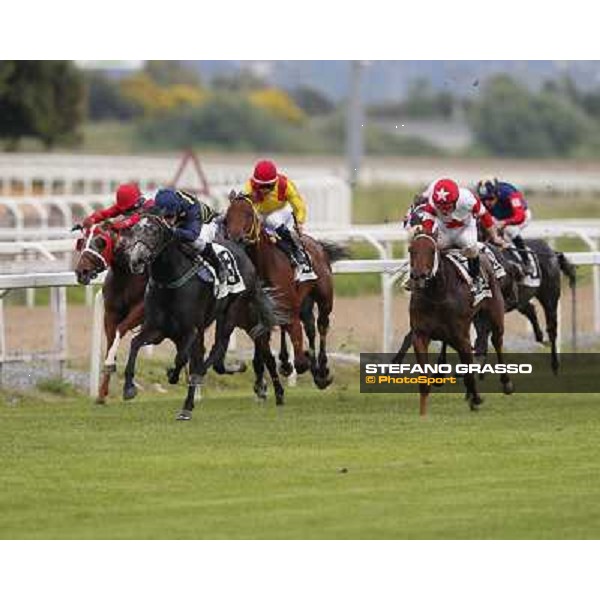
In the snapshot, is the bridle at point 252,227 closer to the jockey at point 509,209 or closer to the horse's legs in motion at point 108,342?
the horse's legs in motion at point 108,342

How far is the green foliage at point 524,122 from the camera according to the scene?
75.1 meters

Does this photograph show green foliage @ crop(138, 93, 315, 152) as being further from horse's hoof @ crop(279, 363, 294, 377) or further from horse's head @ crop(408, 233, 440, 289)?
horse's head @ crop(408, 233, 440, 289)

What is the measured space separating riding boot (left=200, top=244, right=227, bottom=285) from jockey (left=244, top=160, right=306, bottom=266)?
43.8 inches

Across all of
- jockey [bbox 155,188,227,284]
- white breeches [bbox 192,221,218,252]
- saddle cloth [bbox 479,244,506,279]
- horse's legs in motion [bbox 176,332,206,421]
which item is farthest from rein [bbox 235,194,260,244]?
saddle cloth [bbox 479,244,506,279]

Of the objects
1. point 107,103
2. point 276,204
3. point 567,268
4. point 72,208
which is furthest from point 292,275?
point 107,103

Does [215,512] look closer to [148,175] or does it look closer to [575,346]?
[575,346]

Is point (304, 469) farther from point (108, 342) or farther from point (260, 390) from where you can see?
point (108, 342)

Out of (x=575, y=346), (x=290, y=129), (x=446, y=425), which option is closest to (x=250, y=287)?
(x=446, y=425)

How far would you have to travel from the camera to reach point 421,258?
15.6 metres

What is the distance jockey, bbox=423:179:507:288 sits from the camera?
16359 millimetres

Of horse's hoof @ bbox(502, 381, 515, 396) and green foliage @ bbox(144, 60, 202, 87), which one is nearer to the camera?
horse's hoof @ bbox(502, 381, 515, 396)

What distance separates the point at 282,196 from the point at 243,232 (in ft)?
2.88

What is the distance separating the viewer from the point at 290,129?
8256 cm

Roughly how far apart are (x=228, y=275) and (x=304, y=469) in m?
3.34
